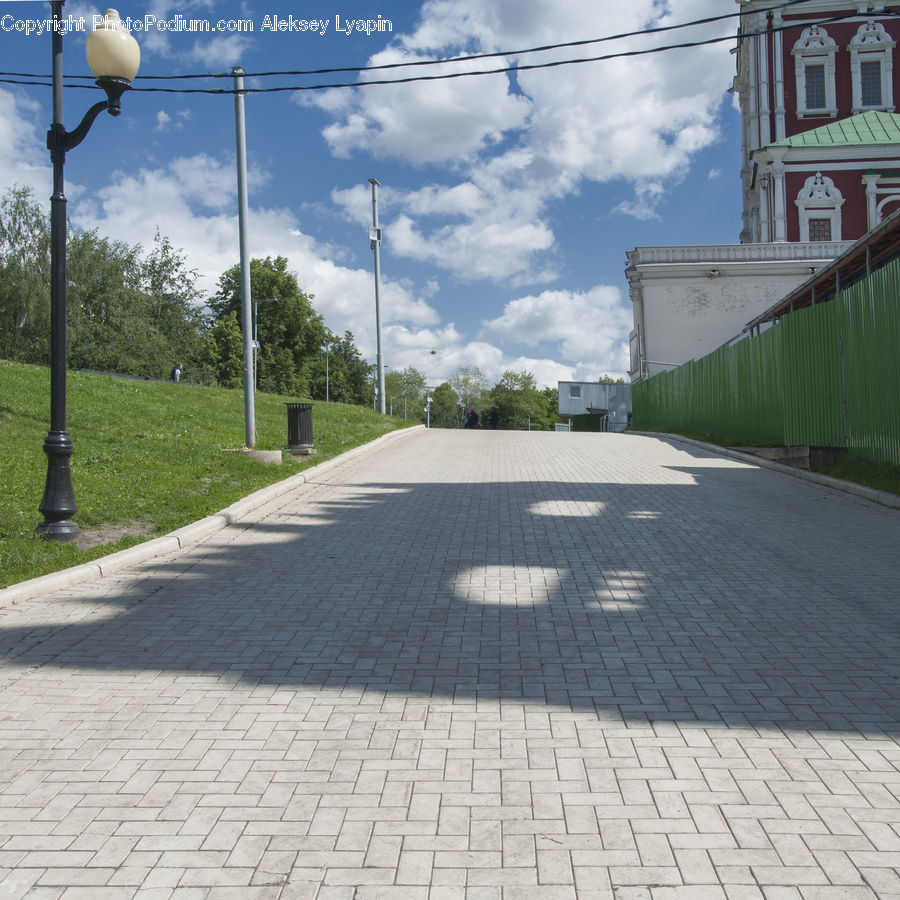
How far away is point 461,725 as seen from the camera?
161 inches

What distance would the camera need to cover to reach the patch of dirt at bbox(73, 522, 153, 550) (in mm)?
8250

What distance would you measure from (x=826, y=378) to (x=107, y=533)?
39.1 ft

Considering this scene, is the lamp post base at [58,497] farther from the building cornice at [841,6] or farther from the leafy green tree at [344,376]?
the leafy green tree at [344,376]

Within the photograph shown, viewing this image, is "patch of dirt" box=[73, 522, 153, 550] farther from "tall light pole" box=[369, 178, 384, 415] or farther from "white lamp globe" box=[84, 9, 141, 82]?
"tall light pole" box=[369, 178, 384, 415]

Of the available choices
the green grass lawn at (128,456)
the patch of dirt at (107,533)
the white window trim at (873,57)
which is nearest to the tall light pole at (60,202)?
the patch of dirt at (107,533)

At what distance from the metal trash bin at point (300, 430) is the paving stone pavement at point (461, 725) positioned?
25.4ft

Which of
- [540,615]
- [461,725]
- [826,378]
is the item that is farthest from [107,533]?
[826,378]

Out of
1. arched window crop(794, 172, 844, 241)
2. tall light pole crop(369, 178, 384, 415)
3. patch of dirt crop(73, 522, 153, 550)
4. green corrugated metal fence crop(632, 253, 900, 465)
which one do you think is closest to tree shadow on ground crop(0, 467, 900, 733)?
patch of dirt crop(73, 522, 153, 550)

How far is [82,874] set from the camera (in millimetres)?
2885

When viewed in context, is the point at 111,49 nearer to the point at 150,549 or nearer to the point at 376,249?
the point at 150,549

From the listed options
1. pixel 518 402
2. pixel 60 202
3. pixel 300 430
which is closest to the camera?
pixel 60 202

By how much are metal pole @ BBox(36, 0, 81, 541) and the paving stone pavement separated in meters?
1.09

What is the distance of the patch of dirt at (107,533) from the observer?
8.25 meters

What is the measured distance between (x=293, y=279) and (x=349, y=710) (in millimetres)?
74972
